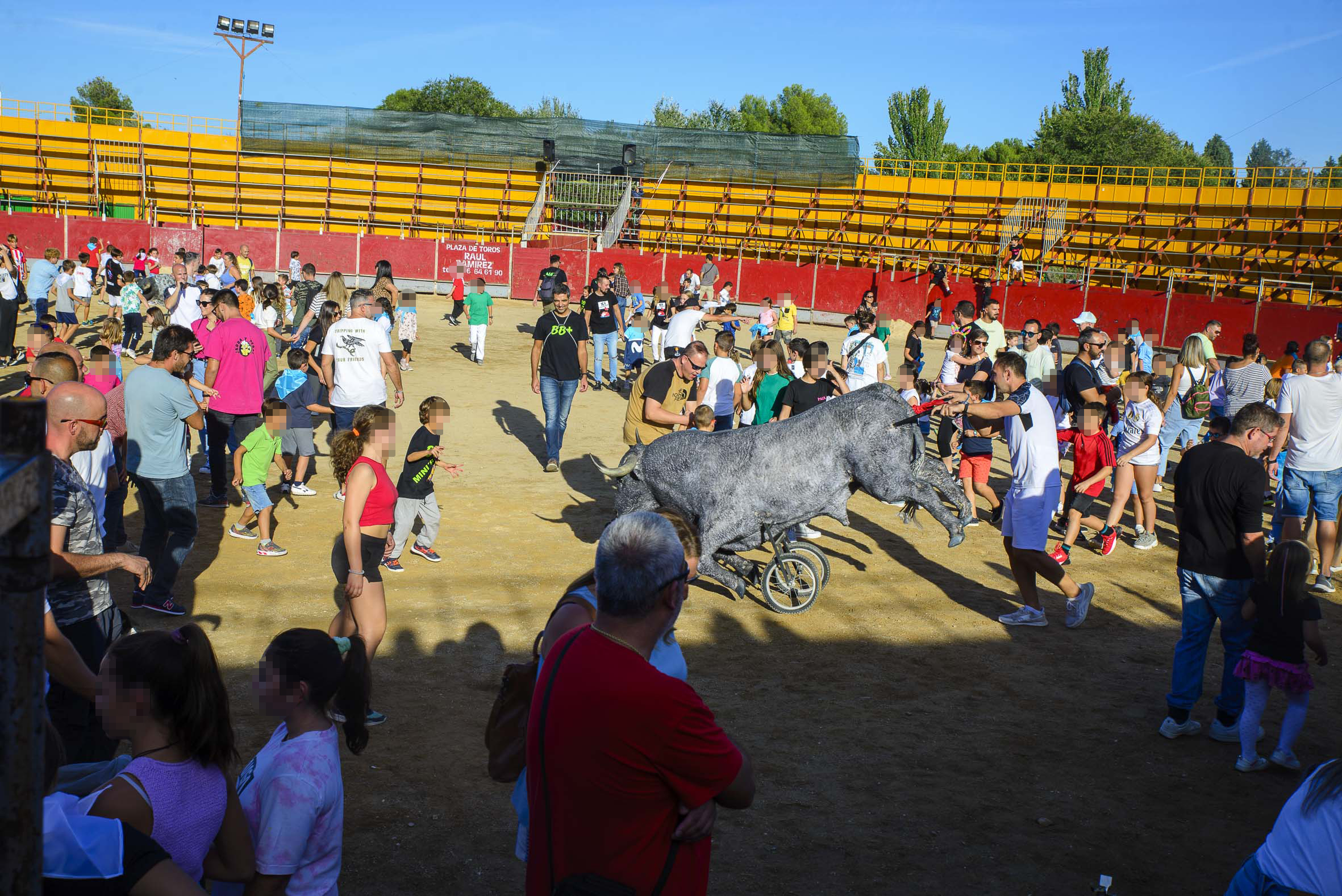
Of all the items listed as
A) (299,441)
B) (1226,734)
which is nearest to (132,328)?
(299,441)

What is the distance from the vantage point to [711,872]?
459 centimetres

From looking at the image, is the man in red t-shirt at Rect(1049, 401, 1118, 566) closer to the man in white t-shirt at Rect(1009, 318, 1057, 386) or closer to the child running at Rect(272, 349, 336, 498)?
the man in white t-shirt at Rect(1009, 318, 1057, 386)

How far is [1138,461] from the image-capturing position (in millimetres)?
10234

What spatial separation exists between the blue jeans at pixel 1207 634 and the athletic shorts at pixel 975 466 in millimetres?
4817

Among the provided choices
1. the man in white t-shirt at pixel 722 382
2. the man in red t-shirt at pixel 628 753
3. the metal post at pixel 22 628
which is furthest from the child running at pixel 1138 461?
the metal post at pixel 22 628

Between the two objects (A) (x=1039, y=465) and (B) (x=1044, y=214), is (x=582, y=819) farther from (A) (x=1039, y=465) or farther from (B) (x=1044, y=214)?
(B) (x=1044, y=214)

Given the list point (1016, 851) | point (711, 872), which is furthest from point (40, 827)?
point (1016, 851)

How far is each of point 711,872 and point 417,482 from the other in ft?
14.7

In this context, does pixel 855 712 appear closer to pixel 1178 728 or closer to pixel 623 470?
pixel 1178 728

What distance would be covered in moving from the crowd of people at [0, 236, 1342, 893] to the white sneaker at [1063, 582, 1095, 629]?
0.11ft

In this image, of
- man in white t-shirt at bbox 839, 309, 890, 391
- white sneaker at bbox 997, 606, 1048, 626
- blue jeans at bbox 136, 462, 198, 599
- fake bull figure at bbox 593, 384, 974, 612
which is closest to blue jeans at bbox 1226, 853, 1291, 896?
Answer: fake bull figure at bbox 593, 384, 974, 612

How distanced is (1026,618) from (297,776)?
21.3 ft

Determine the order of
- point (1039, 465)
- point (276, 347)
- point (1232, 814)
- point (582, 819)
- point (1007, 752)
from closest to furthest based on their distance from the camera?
point (582, 819) < point (1232, 814) < point (1007, 752) < point (1039, 465) < point (276, 347)

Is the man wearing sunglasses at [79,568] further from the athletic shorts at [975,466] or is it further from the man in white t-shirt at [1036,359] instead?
the man in white t-shirt at [1036,359]
